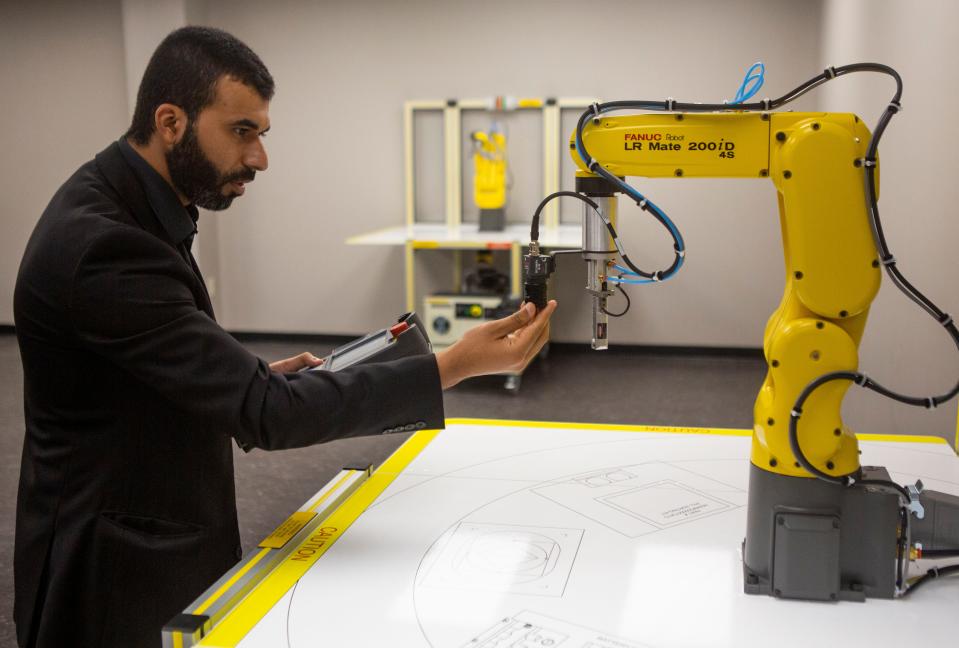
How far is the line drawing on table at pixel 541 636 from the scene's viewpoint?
1.08m

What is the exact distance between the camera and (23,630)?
1.35 metres

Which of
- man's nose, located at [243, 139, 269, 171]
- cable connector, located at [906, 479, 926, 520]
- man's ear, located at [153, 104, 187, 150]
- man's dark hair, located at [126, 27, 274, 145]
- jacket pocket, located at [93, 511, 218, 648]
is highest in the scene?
man's dark hair, located at [126, 27, 274, 145]

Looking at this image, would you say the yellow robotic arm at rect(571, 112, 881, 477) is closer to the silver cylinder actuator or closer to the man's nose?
the silver cylinder actuator

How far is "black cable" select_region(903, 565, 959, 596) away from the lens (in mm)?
1221

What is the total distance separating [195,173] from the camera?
1373 mm

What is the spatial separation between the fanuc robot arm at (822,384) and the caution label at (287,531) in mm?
674

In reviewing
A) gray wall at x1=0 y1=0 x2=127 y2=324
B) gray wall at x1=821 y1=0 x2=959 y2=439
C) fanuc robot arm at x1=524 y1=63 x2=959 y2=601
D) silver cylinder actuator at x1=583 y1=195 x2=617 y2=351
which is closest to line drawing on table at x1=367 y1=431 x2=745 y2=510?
silver cylinder actuator at x1=583 y1=195 x2=617 y2=351

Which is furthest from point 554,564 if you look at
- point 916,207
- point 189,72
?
point 916,207

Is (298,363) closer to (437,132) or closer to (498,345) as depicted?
(498,345)

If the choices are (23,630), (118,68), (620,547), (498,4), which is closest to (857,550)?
(620,547)

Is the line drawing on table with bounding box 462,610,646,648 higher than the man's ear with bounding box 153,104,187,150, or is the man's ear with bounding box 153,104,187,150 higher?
the man's ear with bounding box 153,104,187,150

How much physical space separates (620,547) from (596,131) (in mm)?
621

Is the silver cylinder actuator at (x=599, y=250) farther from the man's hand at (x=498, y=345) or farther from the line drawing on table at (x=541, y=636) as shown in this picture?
the line drawing on table at (x=541, y=636)

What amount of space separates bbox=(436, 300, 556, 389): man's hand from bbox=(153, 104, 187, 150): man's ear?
516 millimetres
